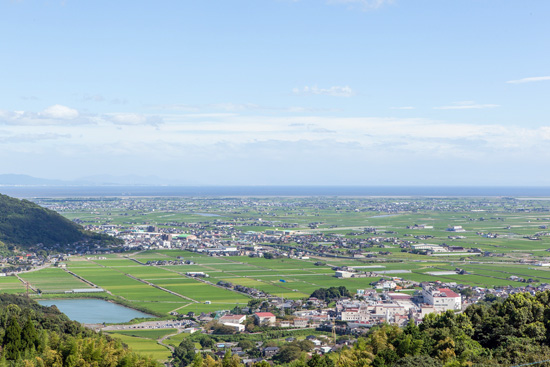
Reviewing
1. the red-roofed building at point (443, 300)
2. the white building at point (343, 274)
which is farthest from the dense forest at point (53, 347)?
the white building at point (343, 274)

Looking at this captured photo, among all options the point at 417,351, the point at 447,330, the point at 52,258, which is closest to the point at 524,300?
the point at 447,330

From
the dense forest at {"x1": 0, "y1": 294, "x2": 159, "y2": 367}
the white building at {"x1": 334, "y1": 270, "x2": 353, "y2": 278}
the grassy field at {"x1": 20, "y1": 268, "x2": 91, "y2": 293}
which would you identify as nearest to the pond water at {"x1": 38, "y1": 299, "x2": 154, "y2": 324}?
the grassy field at {"x1": 20, "y1": 268, "x2": 91, "y2": 293}

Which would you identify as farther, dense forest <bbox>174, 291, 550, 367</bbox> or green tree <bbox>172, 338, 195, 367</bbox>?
green tree <bbox>172, 338, 195, 367</bbox>

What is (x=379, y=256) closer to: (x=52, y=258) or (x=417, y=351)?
A: (x=52, y=258)

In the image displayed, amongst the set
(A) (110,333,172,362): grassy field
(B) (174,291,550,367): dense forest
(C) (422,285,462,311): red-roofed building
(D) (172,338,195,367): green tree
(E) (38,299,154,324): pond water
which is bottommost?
(E) (38,299,154,324): pond water

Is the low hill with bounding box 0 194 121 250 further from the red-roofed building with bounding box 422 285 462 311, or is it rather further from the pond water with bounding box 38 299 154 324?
the red-roofed building with bounding box 422 285 462 311

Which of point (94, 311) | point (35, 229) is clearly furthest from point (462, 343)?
point (35, 229)
